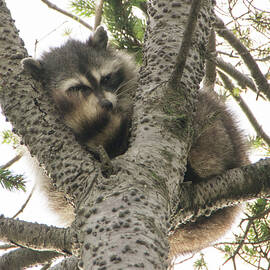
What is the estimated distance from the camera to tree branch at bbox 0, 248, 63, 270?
2143 mm

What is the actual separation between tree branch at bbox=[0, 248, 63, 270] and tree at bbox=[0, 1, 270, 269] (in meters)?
0.10

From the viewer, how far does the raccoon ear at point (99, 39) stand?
303 cm

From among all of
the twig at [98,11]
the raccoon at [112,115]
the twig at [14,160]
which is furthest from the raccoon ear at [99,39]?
the twig at [14,160]

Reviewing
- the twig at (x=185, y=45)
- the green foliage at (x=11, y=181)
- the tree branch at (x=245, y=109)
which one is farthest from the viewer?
the tree branch at (x=245, y=109)

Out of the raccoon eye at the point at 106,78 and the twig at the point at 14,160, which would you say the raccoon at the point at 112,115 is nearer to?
the raccoon eye at the point at 106,78

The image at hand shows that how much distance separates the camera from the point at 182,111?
149 cm

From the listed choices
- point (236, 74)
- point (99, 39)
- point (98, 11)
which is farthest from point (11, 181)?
point (236, 74)

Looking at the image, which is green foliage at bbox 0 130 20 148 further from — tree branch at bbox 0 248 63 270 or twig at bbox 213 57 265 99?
twig at bbox 213 57 265 99

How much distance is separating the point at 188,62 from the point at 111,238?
34.1 inches

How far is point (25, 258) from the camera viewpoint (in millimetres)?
2146

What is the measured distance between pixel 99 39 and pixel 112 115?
4.84 ft

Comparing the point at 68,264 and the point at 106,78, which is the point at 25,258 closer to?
the point at 68,264

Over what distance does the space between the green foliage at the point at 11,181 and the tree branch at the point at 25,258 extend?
0.37 metres

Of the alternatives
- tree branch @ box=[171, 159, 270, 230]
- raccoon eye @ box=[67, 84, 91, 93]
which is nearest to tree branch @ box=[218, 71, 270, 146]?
raccoon eye @ box=[67, 84, 91, 93]
